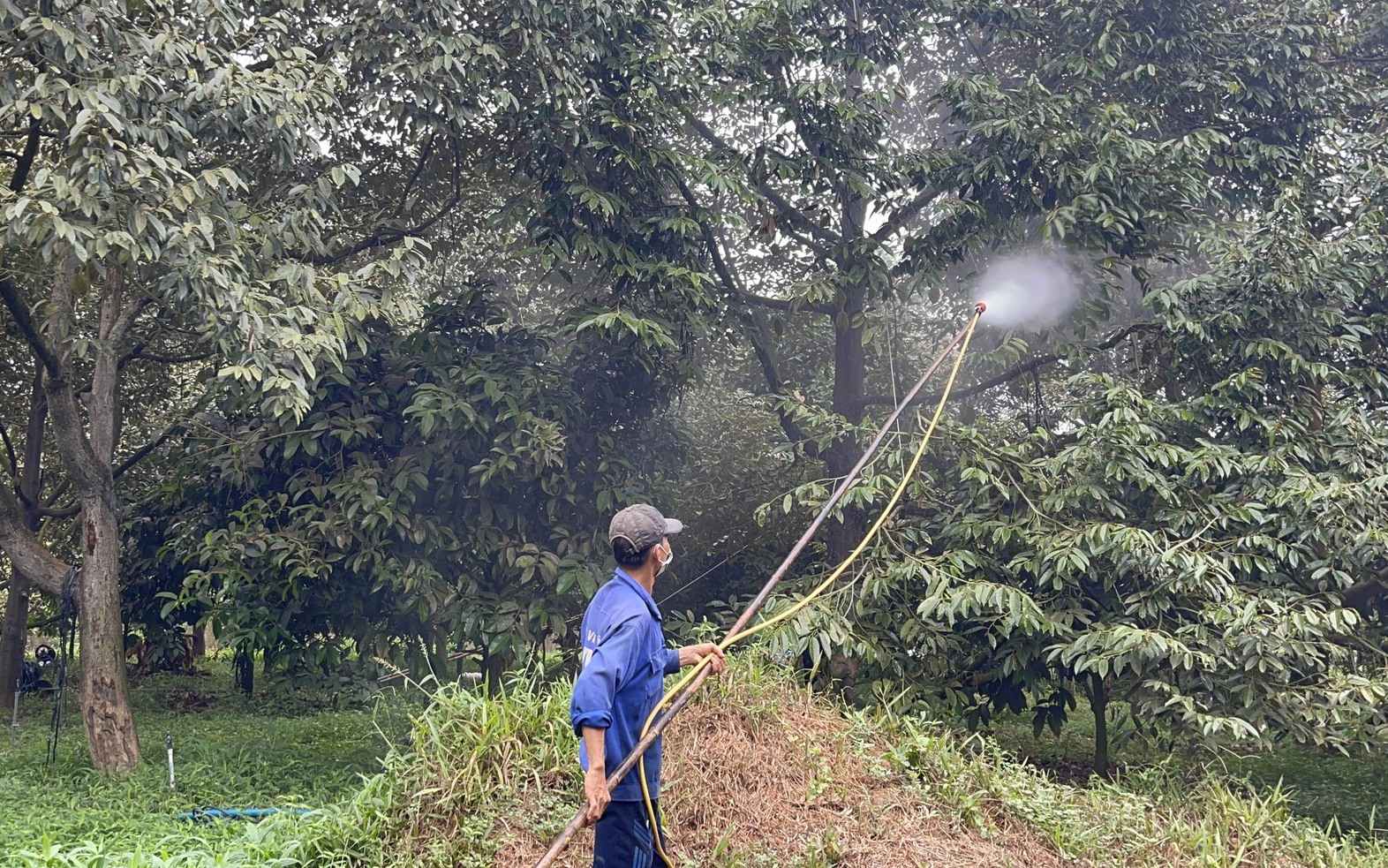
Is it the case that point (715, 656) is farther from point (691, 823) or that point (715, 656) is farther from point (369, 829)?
point (369, 829)

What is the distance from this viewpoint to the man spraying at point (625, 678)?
10.2ft

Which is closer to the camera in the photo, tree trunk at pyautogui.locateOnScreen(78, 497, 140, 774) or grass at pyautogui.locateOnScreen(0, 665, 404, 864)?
grass at pyautogui.locateOnScreen(0, 665, 404, 864)

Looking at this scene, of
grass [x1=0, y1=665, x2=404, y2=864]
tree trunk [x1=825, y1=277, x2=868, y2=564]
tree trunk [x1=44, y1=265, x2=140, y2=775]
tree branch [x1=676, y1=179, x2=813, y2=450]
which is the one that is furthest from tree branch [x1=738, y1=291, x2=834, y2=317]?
tree trunk [x1=44, y1=265, x2=140, y2=775]

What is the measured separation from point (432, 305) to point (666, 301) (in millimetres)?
1562

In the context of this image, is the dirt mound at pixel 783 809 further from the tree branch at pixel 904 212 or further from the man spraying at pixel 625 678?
the tree branch at pixel 904 212

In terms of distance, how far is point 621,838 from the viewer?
332cm

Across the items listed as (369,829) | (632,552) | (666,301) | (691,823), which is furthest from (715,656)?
(666,301)

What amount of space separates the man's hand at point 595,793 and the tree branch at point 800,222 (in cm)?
508

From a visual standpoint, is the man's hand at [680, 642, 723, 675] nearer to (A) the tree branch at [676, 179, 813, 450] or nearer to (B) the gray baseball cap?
(B) the gray baseball cap

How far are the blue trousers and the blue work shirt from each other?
50 mm

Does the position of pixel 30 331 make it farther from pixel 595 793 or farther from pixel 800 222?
pixel 595 793

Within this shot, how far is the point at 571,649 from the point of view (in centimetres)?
718

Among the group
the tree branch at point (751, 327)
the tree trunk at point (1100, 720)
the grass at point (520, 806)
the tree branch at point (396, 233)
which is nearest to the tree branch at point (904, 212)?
the tree branch at point (751, 327)

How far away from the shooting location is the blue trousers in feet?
10.8
